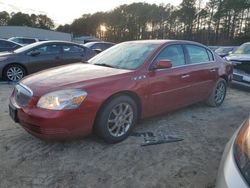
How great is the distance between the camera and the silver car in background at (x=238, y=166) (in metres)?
1.44

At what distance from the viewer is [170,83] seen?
429 cm

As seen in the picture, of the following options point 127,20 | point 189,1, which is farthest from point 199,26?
point 127,20

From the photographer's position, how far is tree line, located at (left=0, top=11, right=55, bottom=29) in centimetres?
7556

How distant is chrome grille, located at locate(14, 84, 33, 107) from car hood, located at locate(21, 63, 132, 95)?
0.20 ft

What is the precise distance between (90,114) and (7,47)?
9.29 meters

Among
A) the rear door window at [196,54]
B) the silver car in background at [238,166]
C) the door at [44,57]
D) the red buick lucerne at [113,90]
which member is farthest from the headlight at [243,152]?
the door at [44,57]

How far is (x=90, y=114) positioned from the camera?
3.31 meters

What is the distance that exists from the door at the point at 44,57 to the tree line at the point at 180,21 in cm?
3883

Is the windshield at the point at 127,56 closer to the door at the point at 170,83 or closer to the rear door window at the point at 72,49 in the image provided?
the door at the point at 170,83

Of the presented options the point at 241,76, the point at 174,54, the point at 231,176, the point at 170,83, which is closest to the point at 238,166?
the point at 231,176

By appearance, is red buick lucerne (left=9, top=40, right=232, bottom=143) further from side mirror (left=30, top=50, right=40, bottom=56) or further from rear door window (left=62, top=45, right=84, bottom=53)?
rear door window (left=62, top=45, right=84, bottom=53)

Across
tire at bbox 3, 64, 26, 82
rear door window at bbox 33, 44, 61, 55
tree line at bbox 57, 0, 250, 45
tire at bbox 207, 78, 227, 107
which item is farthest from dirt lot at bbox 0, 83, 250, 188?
tree line at bbox 57, 0, 250, 45

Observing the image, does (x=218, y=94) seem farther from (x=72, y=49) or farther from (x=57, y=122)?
(x=72, y=49)

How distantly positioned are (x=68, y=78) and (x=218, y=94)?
140 inches
